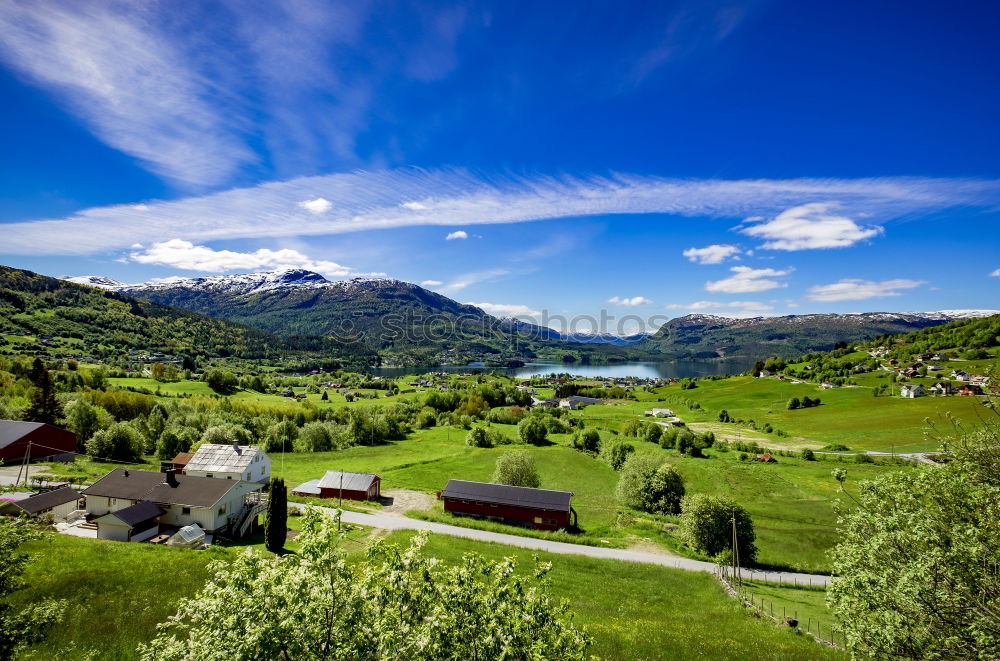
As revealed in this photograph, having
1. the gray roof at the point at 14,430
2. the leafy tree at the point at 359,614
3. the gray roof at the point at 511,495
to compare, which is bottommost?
the gray roof at the point at 511,495

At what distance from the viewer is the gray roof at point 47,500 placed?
3441 centimetres

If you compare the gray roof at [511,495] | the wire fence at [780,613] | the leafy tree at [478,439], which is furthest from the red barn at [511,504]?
the leafy tree at [478,439]

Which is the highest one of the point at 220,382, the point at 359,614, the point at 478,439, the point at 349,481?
the point at 359,614

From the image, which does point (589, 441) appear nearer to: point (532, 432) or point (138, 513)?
point (532, 432)

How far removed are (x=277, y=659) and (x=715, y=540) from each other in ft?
135

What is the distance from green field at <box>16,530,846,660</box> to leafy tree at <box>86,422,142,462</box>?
1614 inches

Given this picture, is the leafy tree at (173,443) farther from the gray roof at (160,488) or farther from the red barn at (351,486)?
the gray roof at (160,488)

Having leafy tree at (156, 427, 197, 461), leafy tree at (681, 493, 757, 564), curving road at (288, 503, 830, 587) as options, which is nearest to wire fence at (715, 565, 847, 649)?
curving road at (288, 503, 830, 587)

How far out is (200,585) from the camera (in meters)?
23.0

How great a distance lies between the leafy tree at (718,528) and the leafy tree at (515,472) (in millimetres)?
20626

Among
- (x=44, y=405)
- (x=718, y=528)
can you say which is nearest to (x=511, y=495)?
(x=718, y=528)

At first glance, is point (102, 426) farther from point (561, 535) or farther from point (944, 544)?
point (944, 544)

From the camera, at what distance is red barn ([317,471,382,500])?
50.4 meters

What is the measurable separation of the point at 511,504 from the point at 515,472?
7.14 meters
